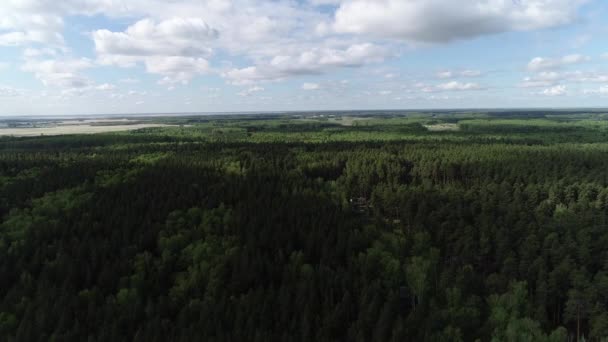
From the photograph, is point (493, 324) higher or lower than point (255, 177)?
lower

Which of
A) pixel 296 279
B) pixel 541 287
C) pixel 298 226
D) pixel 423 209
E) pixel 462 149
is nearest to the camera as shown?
pixel 541 287

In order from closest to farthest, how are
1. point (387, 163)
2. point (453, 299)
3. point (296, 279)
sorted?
point (453, 299), point (296, 279), point (387, 163)

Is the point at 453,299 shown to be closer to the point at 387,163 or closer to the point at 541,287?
the point at 541,287

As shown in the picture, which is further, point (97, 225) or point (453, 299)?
point (97, 225)

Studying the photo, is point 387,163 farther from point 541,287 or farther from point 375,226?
point 541,287

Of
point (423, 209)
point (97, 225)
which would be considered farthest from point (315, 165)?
point (97, 225)

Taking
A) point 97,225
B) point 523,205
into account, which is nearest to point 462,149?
point 523,205
